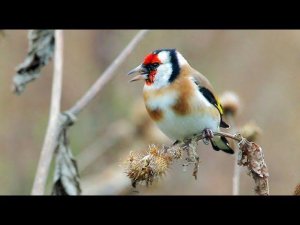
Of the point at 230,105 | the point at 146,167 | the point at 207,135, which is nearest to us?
the point at 146,167

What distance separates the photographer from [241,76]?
7.62m

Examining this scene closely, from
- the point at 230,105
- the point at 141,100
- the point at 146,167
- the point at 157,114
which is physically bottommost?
the point at 146,167

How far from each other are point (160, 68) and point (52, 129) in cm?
70

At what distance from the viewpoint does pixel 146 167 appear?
298 centimetres

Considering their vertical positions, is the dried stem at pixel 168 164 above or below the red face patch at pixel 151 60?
below

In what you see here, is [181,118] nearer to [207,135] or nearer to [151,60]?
[207,135]

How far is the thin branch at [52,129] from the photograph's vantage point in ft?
12.3

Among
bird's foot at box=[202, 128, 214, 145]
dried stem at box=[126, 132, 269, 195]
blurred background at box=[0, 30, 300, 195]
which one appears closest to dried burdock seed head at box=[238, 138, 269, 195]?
dried stem at box=[126, 132, 269, 195]

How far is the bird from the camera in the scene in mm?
4008

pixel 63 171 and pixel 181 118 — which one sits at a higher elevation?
pixel 181 118

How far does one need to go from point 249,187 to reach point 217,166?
509 mm

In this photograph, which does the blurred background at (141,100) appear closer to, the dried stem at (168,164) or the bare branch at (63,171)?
the bare branch at (63,171)

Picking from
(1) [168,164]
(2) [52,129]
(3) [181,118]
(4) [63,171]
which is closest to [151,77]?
(3) [181,118]

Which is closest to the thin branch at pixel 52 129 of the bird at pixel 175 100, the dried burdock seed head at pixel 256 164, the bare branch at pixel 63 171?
the bare branch at pixel 63 171
